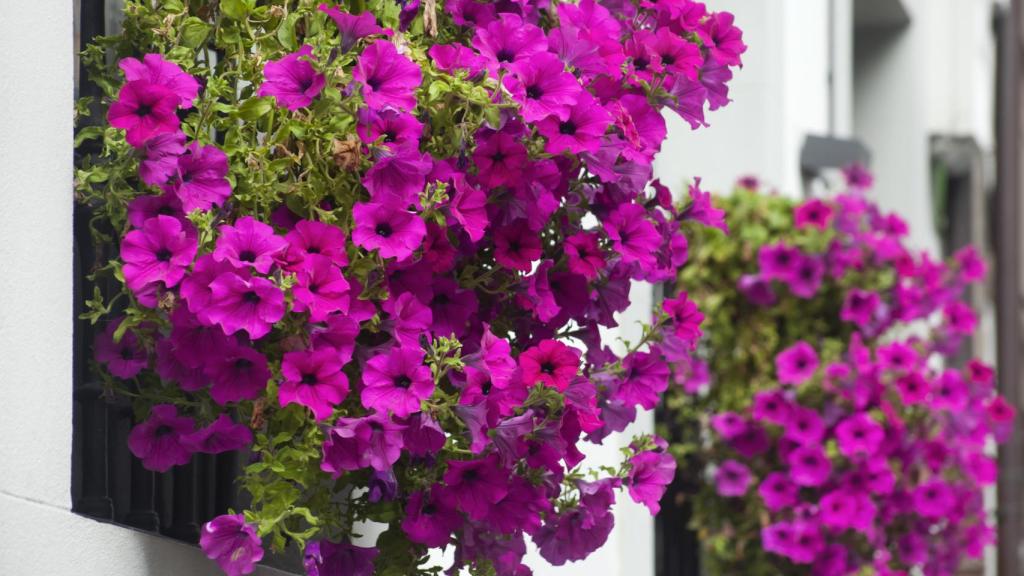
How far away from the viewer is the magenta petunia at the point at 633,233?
→ 2311mm

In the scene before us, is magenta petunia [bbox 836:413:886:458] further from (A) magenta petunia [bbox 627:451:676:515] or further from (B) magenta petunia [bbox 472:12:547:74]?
(B) magenta petunia [bbox 472:12:547:74]

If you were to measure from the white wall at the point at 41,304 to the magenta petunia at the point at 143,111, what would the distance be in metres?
0.29

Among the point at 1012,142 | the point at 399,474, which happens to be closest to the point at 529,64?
the point at 399,474

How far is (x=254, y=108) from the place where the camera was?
211 cm

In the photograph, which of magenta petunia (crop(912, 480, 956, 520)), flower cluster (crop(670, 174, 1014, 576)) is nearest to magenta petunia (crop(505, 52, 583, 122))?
flower cluster (crop(670, 174, 1014, 576))

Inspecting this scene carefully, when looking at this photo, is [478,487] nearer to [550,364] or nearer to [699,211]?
[550,364]

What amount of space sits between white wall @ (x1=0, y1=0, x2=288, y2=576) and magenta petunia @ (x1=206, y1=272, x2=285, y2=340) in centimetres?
43

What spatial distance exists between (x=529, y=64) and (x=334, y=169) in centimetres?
31

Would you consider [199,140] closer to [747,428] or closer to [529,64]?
[529,64]

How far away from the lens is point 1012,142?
33.3 ft

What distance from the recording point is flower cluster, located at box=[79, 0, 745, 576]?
202cm

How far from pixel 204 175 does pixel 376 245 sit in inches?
10.3

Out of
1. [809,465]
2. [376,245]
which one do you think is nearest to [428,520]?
[376,245]

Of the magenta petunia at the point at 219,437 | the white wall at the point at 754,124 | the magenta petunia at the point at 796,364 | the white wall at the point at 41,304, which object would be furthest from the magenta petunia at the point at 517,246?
the white wall at the point at 754,124
